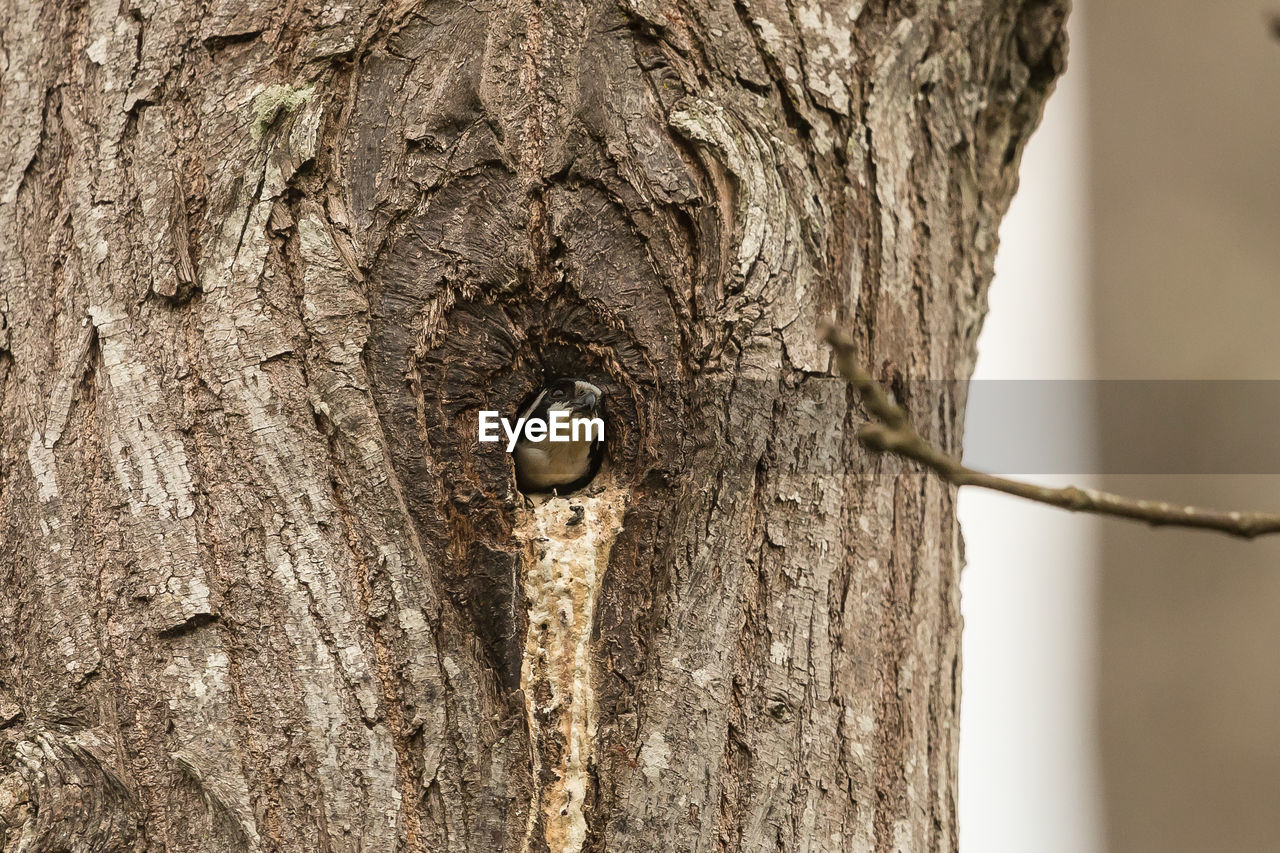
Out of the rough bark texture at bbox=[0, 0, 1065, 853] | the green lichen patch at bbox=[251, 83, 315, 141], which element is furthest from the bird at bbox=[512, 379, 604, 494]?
the green lichen patch at bbox=[251, 83, 315, 141]

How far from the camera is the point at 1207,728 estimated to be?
6.27 ft

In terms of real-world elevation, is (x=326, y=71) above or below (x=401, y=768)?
above

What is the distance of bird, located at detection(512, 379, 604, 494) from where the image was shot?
863 millimetres

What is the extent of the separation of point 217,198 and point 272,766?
49 cm

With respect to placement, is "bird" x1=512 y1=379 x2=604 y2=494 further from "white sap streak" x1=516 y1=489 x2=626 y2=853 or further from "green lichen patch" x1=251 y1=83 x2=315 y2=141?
"green lichen patch" x1=251 y1=83 x2=315 y2=141

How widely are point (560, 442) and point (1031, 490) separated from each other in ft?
1.49

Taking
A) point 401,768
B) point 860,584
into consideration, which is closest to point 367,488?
point 401,768

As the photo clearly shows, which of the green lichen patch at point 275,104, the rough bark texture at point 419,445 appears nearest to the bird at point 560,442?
the rough bark texture at point 419,445

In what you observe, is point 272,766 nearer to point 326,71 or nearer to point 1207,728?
point 326,71

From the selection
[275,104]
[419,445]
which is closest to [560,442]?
[419,445]

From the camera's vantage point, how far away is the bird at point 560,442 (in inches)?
34.0

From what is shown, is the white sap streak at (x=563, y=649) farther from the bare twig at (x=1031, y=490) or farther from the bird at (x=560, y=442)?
the bare twig at (x=1031, y=490)

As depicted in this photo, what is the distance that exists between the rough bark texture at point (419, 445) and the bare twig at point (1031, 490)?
1.20ft

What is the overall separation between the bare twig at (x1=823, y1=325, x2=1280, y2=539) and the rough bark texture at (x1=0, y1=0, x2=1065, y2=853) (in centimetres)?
37
